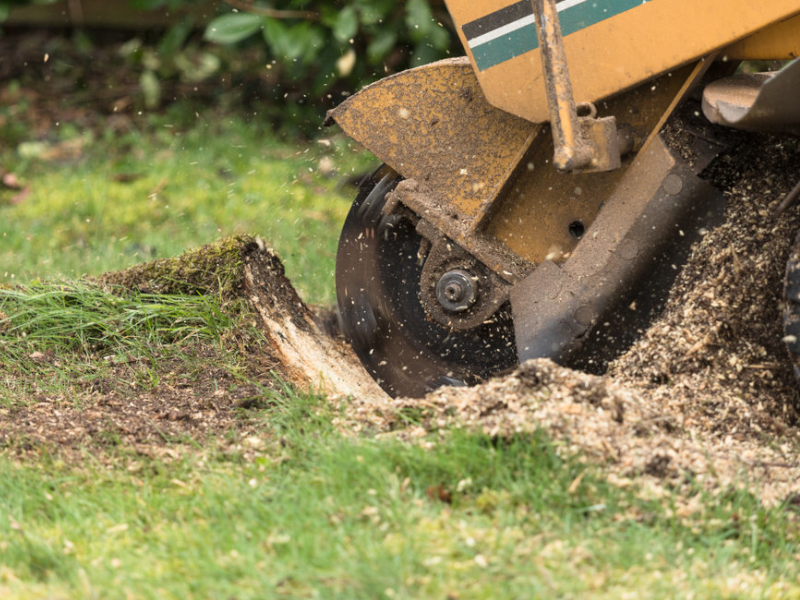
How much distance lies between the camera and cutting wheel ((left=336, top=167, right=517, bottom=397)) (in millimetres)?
3146

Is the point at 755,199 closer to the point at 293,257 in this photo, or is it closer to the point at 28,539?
the point at 28,539

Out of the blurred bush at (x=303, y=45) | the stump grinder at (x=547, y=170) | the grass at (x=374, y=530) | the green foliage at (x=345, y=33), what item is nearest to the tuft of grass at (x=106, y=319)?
the stump grinder at (x=547, y=170)

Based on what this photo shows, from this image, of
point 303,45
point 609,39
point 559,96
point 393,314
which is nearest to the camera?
point 559,96

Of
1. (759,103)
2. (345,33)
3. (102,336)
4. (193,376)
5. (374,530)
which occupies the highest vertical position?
(345,33)

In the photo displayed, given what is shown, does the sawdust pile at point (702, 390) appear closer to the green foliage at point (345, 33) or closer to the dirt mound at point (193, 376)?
the dirt mound at point (193, 376)

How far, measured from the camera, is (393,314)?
326 centimetres

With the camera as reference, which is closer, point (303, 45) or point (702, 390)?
point (702, 390)

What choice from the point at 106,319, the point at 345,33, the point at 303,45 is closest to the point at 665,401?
the point at 106,319

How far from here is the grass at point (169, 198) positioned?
4.76m

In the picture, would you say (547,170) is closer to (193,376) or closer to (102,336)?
(193,376)

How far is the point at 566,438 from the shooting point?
222 cm

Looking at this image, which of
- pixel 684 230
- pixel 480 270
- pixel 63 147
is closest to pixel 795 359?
pixel 684 230

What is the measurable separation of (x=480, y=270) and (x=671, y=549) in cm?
118

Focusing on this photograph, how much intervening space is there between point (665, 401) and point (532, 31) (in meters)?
1.07
